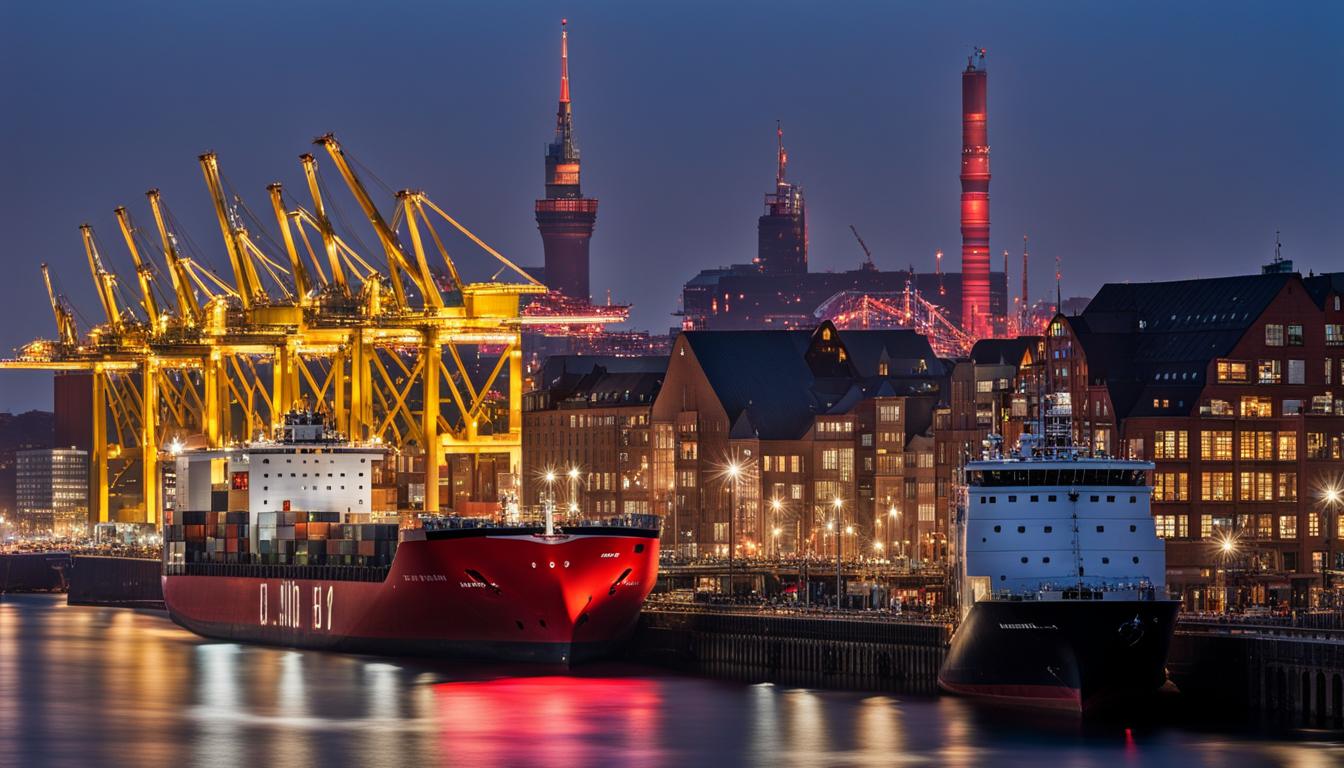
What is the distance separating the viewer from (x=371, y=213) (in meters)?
153

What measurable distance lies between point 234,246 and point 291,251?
961cm

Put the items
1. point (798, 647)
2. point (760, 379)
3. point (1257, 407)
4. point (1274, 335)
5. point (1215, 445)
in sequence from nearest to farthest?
1. point (798, 647)
2. point (1215, 445)
3. point (1257, 407)
4. point (1274, 335)
5. point (760, 379)

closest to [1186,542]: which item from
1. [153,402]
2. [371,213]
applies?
[371,213]

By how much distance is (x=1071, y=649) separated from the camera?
298ft

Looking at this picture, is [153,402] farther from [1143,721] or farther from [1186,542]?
[1143,721]

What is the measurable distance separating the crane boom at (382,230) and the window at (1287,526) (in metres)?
45.8

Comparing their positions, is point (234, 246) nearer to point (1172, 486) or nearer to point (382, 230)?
point (382, 230)

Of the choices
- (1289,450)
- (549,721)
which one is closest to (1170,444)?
(1289,450)

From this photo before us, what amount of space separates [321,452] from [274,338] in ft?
103

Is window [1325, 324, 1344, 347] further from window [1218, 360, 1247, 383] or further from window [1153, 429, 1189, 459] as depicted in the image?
window [1153, 429, 1189, 459]

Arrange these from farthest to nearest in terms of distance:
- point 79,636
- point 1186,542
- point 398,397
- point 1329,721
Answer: point 398,397
point 79,636
point 1186,542
point 1329,721

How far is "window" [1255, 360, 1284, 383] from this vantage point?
134 m

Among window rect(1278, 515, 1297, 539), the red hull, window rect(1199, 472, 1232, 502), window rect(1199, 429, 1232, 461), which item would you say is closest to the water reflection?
the red hull

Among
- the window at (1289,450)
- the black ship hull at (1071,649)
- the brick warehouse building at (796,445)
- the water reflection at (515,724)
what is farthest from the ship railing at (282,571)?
the window at (1289,450)
